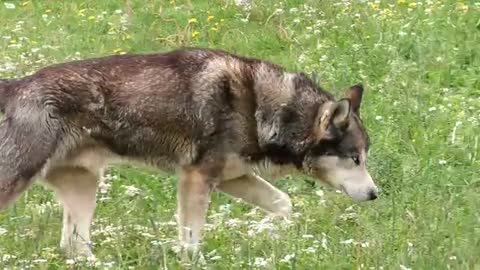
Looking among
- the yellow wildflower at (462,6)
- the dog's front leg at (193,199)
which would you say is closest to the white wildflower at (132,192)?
the dog's front leg at (193,199)

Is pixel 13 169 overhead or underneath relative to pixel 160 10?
underneath

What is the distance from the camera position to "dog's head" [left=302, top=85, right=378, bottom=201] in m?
7.32

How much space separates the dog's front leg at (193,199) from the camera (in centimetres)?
702

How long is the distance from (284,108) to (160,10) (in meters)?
6.39

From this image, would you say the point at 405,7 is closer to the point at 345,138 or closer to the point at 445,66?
the point at 445,66

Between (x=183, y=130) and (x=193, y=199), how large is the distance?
1.47ft

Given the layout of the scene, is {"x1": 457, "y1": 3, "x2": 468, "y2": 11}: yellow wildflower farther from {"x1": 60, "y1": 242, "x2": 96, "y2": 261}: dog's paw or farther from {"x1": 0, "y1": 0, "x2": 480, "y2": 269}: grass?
{"x1": 60, "y1": 242, "x2": 96, "y2": 261}: dog's paw

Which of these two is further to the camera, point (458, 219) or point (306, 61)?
point (306, 61)

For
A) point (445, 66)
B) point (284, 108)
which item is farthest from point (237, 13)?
point (284, 108)

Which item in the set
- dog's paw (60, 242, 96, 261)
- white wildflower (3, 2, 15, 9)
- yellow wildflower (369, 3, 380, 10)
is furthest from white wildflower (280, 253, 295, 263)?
white wildflower (3, 2, 15, 9)

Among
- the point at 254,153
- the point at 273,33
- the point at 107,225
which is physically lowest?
the point at 107,225

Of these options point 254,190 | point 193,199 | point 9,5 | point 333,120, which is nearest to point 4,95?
point 193,199

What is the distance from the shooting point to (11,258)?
608 cm

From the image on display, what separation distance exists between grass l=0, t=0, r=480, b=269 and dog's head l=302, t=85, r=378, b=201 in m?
0.16
